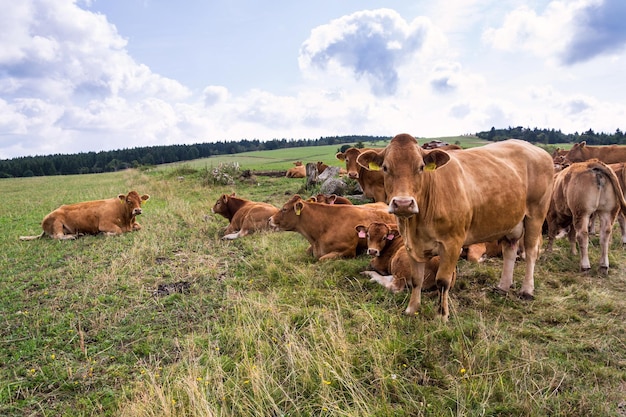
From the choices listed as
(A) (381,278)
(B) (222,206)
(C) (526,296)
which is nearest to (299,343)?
(A) (381,278)

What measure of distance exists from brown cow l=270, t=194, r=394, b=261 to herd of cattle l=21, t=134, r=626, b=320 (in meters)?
0.02

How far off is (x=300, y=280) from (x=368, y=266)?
1491mm

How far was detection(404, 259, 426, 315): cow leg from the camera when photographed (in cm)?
529

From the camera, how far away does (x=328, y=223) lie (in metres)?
8.63

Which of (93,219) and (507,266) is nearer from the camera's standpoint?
(507,266)

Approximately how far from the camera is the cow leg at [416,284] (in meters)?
5.29

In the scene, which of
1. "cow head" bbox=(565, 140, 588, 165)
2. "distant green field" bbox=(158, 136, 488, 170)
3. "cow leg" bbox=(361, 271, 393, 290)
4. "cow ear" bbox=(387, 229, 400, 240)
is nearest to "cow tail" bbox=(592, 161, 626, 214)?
"cow ear" bbox=(387, 229, 400, 240)

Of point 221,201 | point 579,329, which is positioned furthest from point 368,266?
point 221,201

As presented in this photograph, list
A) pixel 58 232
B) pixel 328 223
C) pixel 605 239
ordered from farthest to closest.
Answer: pixel 58 232 < pixel 328 223 < pixel 605 239

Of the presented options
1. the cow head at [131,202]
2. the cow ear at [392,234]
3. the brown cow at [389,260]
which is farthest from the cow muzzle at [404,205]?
the cow head at [131,202]

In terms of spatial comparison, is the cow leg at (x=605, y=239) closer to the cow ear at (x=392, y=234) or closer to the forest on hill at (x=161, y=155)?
the cow ear at (x=392, y=234)

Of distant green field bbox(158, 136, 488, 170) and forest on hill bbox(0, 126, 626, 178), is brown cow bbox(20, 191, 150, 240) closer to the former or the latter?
distant green field bbox(158, 136, 488, 170)

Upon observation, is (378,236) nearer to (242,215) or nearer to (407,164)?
(407,164)

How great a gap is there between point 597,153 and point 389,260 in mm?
20308
